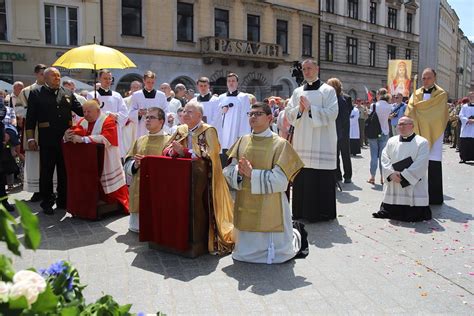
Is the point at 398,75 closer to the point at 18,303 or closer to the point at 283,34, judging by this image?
the point at 283,34

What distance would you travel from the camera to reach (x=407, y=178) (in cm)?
669

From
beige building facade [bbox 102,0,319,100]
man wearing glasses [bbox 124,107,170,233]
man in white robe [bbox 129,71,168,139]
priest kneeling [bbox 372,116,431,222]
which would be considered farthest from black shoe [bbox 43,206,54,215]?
beige building facade [bbox 102,0,319,100]

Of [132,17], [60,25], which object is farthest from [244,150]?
[132,17]

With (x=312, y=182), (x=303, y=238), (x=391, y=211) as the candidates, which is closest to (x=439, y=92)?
(x=391, y=211)

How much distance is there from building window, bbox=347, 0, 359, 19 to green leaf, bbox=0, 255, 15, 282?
41.1 m

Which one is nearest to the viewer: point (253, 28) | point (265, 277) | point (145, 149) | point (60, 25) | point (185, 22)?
point (265, 277)

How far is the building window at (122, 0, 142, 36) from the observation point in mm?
24688

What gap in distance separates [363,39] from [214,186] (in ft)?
126

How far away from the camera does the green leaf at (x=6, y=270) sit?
1.41m

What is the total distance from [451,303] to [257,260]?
1.83 meters

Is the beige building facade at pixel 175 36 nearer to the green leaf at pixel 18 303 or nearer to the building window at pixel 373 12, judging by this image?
the building window at pixel 373 12

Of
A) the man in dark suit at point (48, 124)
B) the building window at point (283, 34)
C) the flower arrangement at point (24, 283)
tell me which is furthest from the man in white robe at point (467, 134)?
the building window at point (283, 34)

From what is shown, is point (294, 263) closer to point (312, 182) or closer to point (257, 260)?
point (257, 260)

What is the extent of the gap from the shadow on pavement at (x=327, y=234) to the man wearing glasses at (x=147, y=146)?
2.14 metres
